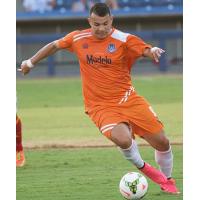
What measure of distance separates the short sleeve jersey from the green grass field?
116cm

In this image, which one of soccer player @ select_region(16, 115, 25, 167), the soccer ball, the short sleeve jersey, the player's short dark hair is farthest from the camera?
soccer player @ select_region(16, 115, 25, 167)

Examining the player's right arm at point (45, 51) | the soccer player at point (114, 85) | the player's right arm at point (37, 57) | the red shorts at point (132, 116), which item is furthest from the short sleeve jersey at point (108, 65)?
the player's right arm at point (37, 57)

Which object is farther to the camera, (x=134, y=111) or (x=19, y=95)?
(x=19, y=95)

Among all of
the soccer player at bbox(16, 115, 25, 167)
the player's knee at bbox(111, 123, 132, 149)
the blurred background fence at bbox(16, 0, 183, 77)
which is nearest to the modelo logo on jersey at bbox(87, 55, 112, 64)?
the player's knee at bbox(111, 123, 132, 149)

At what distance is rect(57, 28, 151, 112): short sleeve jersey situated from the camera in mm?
8922

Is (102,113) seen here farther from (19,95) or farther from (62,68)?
(62,68)

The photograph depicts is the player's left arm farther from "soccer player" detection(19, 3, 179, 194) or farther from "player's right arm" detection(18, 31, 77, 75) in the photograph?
"player's right arm" detection(18, 31, 77, 75)

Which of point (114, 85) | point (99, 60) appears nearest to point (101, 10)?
point (99, 60)

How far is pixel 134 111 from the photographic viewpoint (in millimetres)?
8883

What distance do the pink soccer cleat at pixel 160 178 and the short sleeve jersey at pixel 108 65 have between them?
0.88m

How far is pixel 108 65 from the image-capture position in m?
8.95

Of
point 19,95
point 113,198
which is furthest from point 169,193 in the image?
point 19,95
